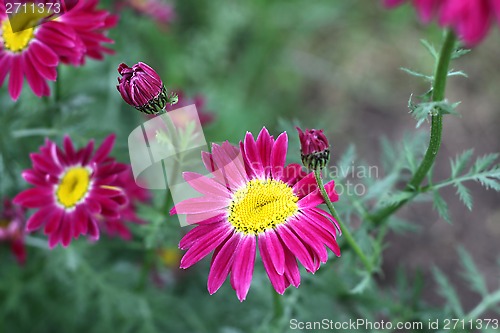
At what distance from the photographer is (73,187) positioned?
5.50 feet

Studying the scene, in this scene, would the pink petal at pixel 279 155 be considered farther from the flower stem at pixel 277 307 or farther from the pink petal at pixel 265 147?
the flower stem at pixel 277 307

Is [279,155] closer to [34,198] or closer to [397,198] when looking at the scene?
[397,198]

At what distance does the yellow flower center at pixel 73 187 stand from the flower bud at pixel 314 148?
74 cm

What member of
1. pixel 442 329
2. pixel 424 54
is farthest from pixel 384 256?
pixel 424 54

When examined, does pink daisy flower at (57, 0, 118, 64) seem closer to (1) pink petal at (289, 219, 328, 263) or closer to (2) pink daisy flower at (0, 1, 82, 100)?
(2) pink daisy flower at (0, 1, 82, 100)

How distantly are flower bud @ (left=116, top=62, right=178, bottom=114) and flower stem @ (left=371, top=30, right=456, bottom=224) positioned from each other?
57 cm

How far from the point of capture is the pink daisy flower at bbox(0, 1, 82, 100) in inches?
59.6

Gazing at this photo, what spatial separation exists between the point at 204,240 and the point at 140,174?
563mm

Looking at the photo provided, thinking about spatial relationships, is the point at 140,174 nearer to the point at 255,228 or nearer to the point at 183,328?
the point at 255,228

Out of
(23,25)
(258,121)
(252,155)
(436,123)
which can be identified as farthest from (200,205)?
(258,121)

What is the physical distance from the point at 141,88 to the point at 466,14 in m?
0.64

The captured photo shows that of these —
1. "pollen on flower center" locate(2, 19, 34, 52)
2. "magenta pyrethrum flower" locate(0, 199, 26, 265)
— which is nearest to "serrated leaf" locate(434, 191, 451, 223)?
"pollen on flower center" locate(2, 19, 34, 52)

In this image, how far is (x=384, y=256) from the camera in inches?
109

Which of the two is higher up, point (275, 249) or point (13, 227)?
point (275, 249)
